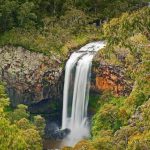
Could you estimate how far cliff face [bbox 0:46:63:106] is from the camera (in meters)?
46.3

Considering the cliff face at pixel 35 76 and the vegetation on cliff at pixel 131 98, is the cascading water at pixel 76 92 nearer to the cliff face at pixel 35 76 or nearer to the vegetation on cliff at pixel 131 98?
the cliff face at pixel 35 76

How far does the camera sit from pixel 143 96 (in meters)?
37.8

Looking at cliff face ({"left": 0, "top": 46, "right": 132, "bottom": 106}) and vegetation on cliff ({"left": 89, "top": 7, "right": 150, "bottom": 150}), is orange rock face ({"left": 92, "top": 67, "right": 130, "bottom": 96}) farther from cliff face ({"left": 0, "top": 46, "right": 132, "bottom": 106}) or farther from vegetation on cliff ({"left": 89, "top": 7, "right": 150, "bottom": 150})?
vegetation on cliff ({"left": 89, "top": 7, "right": 150, "bottom": 150})

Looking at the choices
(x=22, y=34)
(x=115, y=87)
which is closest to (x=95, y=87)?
(x=115, y=87)

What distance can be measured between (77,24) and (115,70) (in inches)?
273

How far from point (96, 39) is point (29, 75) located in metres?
6.75

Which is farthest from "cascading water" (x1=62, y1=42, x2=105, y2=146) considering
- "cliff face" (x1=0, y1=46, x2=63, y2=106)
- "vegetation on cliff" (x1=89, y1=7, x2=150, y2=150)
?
"vegetation on cliff" (x1=89, y1=7, x2=150, y2=150)

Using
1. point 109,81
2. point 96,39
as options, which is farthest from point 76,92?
point 96,39

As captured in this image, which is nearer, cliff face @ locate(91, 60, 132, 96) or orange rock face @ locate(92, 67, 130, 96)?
cliff face @ locate(91, 60, 132, 96)

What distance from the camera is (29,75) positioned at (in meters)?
46.6

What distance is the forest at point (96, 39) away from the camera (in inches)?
1254

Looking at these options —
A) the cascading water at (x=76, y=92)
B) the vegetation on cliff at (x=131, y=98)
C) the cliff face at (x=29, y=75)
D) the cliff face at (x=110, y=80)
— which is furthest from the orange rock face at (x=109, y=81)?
the cliff face at (x=29, y=75)

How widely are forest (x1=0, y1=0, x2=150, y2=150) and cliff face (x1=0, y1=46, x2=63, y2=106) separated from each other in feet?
2.06

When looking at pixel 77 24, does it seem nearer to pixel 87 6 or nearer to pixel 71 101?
pixel 87 6
